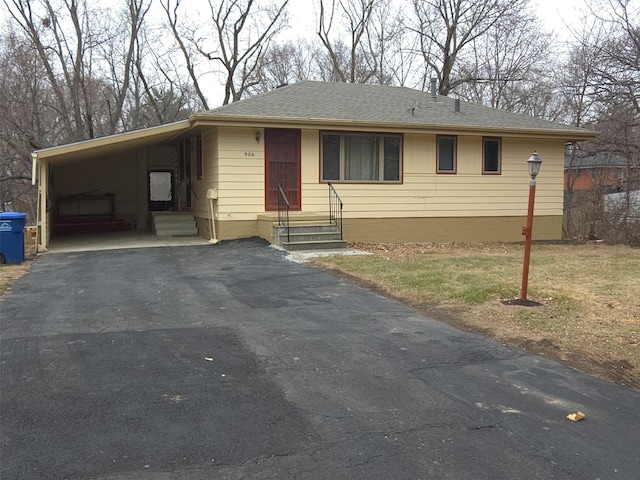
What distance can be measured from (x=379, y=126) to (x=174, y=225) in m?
6.61

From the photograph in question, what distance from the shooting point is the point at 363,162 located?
15.5 meters

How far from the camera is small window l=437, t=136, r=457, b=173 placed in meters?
16.2

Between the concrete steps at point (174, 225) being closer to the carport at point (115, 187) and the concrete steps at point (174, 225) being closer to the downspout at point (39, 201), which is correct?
the carport at point (115, 187)

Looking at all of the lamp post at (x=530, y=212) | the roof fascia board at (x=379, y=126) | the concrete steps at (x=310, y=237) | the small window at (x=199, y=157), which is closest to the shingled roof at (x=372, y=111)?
the roof fascia board at (x=379, y=126)

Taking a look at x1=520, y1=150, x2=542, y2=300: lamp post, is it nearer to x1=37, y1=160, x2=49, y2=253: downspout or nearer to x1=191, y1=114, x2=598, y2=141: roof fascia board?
x1=191, y1=114, x2=598, y2=141: roof fascia board

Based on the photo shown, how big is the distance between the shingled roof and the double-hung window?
1.99 feet

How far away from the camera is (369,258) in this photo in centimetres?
1193

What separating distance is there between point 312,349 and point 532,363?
6.57 ft

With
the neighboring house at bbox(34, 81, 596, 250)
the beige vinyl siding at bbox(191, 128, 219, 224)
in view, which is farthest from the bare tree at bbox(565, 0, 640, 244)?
Answer: the beige vinyl siding at bbox(191, 128, 219, 224)

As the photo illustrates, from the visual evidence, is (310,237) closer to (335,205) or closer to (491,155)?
(335,205)

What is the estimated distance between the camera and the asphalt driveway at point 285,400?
3.16 meters

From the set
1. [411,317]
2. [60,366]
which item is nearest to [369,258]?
[411,317]

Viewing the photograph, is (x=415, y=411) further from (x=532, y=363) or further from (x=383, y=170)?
(x=383, y=170)

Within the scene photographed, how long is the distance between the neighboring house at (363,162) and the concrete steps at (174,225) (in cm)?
34
